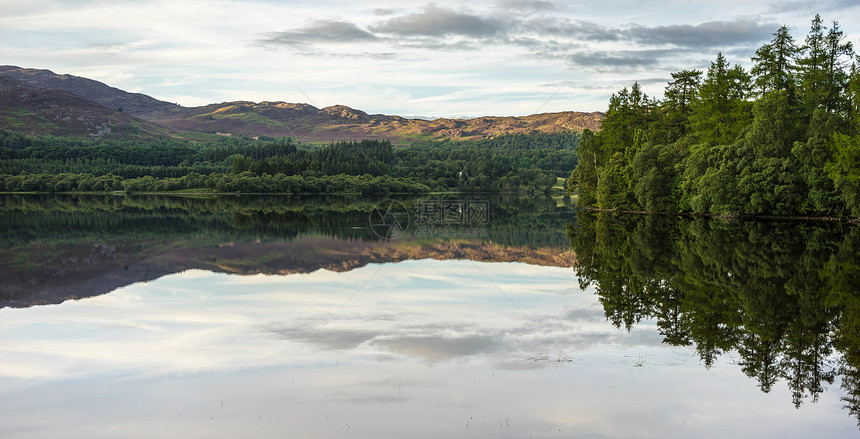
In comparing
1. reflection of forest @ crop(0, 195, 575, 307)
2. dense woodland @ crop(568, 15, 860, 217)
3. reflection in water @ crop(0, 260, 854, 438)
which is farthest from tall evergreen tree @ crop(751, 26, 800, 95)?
reflection in water @ crop(0, 260, 854, 438)

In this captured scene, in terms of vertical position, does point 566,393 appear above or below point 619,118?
below

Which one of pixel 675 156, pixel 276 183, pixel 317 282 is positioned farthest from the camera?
pixel 276 183

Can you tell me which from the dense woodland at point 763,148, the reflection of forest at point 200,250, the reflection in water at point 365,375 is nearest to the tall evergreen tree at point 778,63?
the dense woodland at point 763,148

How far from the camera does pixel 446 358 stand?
13508 mm

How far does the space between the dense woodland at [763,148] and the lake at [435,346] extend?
24.3 m

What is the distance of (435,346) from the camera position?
1450cm

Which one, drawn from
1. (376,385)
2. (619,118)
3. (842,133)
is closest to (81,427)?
(376,385)

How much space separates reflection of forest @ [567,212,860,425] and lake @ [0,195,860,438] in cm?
8

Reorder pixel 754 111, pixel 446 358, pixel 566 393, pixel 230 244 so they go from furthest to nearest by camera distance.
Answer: pixel 754 111 < pixel 230 244 < pixel 446 358 < pixel 566 393

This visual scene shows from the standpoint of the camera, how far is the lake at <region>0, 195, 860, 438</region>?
1031 cm

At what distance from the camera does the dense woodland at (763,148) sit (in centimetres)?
5031

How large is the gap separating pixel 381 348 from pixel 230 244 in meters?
25.6

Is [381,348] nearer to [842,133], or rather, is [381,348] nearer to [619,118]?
[842,133]

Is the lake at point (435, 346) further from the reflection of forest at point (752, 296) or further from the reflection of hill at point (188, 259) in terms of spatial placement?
the reflection of hill at point (188, 259)
